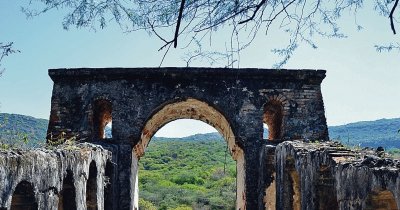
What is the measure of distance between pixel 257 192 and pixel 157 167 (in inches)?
1149

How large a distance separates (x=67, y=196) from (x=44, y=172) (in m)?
1.62

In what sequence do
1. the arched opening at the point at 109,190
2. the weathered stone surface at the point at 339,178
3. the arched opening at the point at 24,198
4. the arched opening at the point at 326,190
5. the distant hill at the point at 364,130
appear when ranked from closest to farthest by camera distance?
the weathered stone surface at the point at 339,178, the arched opening at the point at 24,198, the arched opening at the point at 326,190, the arched opening at the point at 109,190, the distant hill at the point at 364,130

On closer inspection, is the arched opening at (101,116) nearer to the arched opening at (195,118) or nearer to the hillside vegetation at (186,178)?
the arched opening at (195,118)

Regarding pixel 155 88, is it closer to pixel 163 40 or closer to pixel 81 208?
pixel 81 208

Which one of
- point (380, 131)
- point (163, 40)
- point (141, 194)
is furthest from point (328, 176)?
point (380, 131)

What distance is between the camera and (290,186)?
9.02 m

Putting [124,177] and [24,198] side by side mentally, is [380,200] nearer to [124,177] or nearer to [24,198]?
[24,198]

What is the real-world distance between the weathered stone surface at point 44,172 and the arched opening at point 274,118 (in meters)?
4.47

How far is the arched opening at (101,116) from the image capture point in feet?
37.2

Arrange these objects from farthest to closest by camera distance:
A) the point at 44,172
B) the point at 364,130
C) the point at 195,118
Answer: the point at 364,130 < the point at 195,118 < the point at 44,172

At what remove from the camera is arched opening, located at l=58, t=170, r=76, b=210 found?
23.8ft

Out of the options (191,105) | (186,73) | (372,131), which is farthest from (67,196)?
(372,131)

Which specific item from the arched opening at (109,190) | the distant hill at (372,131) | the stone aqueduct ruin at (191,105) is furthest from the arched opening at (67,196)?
the distant hill at (372,131)

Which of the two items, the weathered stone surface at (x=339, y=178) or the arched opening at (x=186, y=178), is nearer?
the weathered stone surface at (x=339, y=178)
